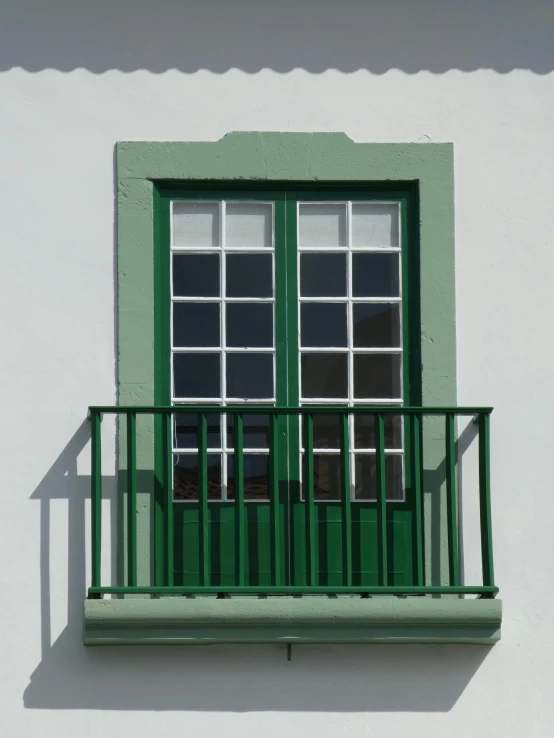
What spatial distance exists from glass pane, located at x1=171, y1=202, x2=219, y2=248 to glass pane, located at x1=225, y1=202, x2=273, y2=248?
7 cm

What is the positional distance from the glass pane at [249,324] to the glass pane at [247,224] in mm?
338

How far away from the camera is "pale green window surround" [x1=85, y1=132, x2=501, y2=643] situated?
6.83 m

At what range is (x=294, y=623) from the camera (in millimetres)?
6457

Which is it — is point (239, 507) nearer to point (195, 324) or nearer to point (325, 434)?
point (325, 434)

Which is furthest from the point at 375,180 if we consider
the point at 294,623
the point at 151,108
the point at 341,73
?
the point at 294,623

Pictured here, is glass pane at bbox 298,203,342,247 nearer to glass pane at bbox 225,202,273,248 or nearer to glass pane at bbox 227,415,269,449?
glass pane at bbox 225,202,273,248

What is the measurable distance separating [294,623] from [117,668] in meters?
0.93

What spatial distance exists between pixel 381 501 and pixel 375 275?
1.29 m

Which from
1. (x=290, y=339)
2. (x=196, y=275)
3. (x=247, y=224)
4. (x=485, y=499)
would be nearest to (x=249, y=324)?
(x=290, y=339)

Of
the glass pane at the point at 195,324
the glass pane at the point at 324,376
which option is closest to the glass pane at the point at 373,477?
the glass pane at the point at 324,376

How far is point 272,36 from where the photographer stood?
7148 millimetres

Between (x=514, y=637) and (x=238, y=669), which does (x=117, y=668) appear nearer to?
(x=238, y=669)

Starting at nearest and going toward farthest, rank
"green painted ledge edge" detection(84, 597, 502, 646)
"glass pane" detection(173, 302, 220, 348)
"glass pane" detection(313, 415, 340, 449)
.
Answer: "green painted ledge edge" detection(84, 597, 502, 646), "glass pane" detection(313, 415, 340, 449), "glass pane" detection(173, 302, 220, 348)

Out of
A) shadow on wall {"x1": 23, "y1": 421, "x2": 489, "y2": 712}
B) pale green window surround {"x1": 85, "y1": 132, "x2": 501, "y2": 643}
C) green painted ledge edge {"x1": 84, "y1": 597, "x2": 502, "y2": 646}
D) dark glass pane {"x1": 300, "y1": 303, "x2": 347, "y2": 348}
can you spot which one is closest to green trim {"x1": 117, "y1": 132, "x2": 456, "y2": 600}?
pale green window surround {"x1": 85, "y1": 132, "x2": 501, "y2": 643}
